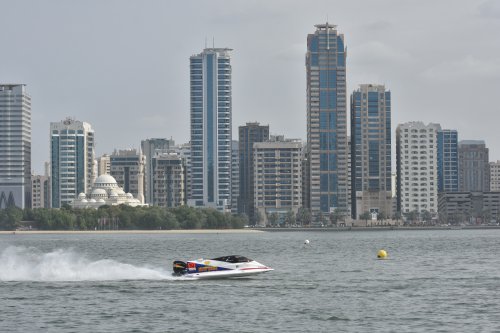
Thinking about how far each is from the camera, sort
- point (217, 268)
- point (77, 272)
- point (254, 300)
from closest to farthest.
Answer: point (254, 300) → point (217, 268) → point (77, 272)

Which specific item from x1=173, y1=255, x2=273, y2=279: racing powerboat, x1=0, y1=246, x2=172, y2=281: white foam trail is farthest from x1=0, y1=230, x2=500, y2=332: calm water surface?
x1=173, y1=255, x2=273, y2=279: racing powerboat

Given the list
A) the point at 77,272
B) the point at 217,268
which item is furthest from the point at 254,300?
the point at 77,272

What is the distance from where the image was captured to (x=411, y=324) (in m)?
56.9

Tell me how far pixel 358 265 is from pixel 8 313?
47493mm

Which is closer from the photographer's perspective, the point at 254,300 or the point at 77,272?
the point at 254,300

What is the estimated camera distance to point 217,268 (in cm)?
7969

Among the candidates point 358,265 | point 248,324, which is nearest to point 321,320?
point 248,324

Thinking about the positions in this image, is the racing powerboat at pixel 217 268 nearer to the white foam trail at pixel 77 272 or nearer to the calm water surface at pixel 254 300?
the calm water surface at pixel 254 300

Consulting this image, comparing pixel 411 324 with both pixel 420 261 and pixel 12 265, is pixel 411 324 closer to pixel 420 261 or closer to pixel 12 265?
pixel 12 265

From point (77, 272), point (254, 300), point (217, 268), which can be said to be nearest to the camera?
point (254, 300)

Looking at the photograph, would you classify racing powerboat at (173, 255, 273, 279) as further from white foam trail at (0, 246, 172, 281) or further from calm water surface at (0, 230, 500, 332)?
white foam trail at (0, 246, 172, 281)

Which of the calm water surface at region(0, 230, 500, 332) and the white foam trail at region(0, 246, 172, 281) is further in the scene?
the white foam trail at region(0, 246, 172, 281)

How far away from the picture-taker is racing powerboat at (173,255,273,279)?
7888 centimetres

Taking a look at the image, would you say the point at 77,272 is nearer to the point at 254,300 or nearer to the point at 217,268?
the point at 217,268
